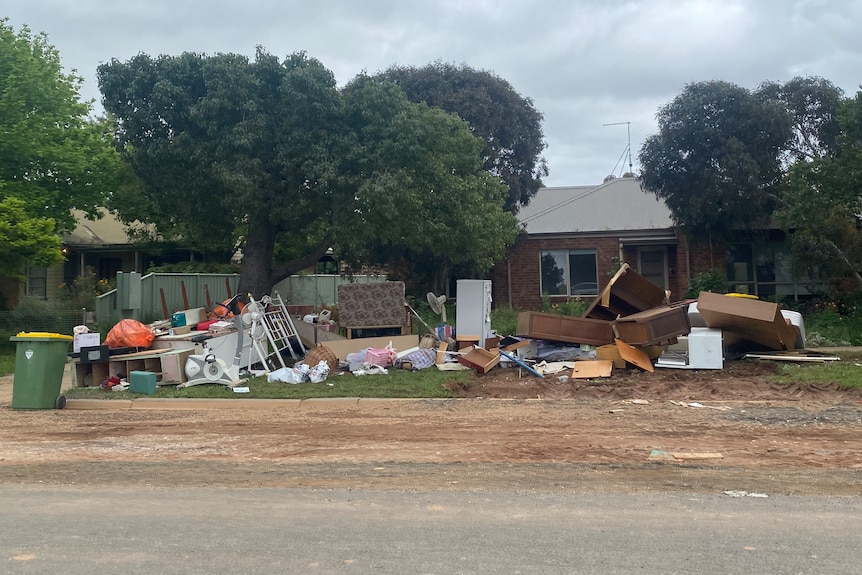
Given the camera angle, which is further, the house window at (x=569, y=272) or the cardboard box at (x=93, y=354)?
the house window at (x=569, y=272)

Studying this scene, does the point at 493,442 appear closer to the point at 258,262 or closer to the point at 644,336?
the point at 644,336

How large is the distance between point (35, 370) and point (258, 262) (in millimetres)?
6357

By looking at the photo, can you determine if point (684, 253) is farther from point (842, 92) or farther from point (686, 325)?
point (686, 325)

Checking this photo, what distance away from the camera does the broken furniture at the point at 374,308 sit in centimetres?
1678

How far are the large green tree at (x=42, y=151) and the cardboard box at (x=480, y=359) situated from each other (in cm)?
1075

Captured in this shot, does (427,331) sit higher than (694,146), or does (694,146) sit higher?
(694,146)

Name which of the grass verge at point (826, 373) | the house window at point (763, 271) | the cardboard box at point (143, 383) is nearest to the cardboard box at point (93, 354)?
the cardboard box at point (143, 383)

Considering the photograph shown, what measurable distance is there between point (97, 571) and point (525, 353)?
36.9ft

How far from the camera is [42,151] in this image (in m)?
19.6

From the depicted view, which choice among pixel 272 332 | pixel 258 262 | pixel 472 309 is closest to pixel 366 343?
pixel 272 332

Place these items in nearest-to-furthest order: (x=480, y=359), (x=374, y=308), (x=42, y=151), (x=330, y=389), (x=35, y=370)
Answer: (x=35, y=370) → (x=330, y=389) → (x=480, y=359) → (x=374, y=308) → (x=42, y=151)

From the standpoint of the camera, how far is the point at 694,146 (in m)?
22.4

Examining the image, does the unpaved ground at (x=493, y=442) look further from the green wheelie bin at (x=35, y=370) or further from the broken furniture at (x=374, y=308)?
the broken furniture at (x=374, y=308)

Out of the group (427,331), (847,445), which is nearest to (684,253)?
(427,331)
